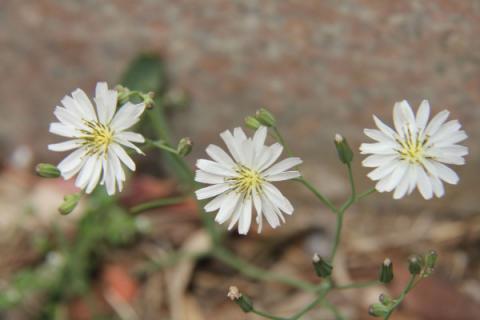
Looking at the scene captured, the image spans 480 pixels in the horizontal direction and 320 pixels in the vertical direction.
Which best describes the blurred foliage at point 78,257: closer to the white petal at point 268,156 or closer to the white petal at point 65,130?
the white petal at point 65,130

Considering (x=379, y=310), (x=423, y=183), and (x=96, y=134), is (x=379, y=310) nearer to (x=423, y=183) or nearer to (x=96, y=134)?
(x=423, y=183)

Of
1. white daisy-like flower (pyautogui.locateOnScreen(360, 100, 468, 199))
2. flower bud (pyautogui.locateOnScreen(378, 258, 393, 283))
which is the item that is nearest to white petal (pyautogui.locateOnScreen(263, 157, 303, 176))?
white daisy-like flower (pyautogui.locateOnScreen(360, 100, 468, 199))

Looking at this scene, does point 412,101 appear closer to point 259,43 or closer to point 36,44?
point 259,43

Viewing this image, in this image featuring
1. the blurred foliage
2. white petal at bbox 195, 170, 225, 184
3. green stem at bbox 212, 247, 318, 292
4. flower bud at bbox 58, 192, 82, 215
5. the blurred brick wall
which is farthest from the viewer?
the blurred foliage

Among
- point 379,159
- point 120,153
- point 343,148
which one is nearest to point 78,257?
point 120,153

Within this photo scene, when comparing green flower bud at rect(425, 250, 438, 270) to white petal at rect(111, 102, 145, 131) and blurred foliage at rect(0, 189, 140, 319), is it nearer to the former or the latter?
white petal at rect(111, 102, 145, 131)

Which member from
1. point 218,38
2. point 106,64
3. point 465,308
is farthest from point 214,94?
point 465,308
